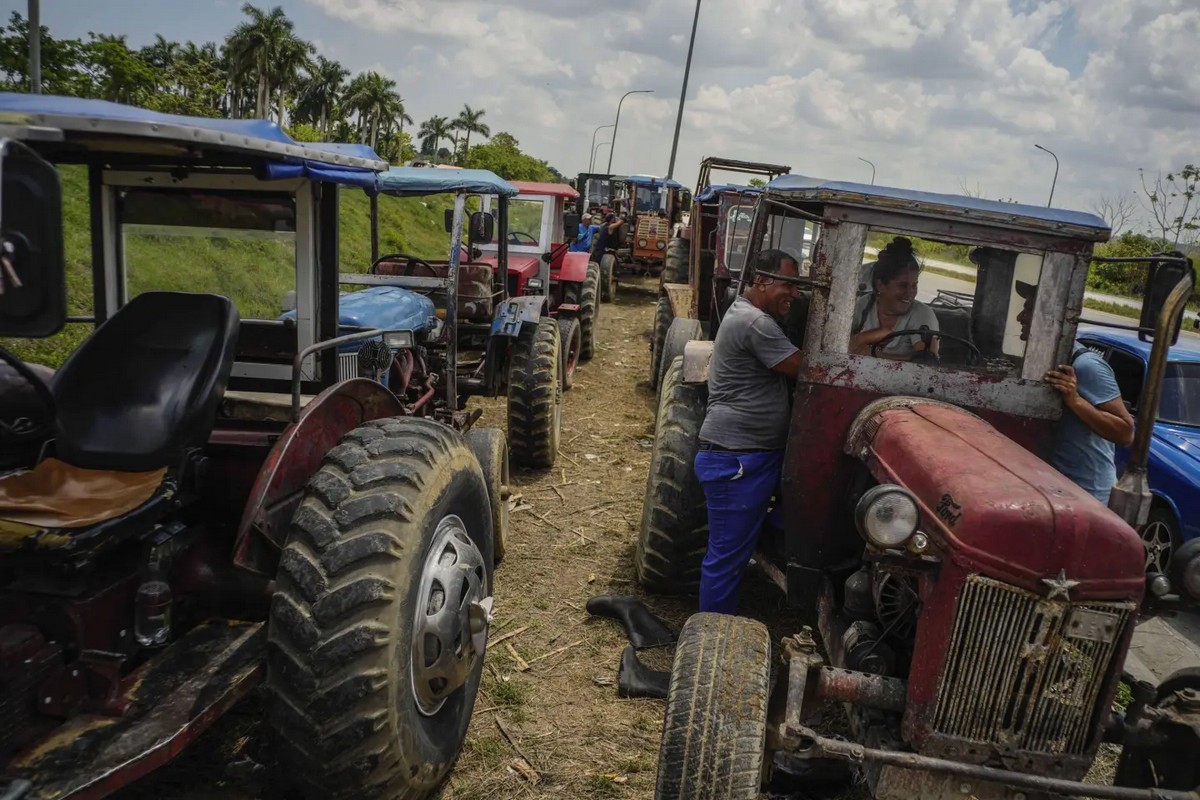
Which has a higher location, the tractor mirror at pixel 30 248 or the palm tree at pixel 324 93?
the palm tree at pixel 324 93

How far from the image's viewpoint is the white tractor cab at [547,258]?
9531 millimetres

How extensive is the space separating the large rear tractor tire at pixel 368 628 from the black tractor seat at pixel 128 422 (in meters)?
0.50

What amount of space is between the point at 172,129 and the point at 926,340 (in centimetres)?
305

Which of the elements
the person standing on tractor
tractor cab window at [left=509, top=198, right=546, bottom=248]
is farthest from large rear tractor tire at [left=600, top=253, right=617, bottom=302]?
the person standing on tractor

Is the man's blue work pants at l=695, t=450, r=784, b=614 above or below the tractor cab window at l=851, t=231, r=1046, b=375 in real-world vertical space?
below

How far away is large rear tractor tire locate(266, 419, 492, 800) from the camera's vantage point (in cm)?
268

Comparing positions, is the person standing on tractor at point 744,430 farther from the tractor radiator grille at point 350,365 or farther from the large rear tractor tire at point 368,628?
the tractor radiator grille at point 350,365

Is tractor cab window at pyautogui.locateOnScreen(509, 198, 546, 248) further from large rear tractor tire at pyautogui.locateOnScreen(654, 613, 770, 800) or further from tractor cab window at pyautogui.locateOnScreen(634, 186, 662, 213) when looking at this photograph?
tractor cab window at pyautogui.locateOnScreen(634, 186, 662, 213)

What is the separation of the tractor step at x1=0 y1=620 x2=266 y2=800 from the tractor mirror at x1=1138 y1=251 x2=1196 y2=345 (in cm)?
350

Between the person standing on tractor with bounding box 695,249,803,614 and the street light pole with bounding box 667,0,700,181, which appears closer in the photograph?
the person standing on tractor with bounding box 695,249,803,614

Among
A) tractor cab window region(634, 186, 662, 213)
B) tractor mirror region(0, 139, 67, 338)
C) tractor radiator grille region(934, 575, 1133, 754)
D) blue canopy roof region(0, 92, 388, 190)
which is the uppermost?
tractor cab window region(634, 186, 662, 213)

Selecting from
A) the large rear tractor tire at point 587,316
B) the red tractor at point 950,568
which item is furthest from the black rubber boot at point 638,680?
the large rear tractor tire at point 587,316

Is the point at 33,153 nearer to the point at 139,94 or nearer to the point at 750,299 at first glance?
the point at 750,299

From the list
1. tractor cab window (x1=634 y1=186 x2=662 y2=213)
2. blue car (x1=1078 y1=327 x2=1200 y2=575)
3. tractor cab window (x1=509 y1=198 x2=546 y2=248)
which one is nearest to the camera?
blue car (x1=1078 y1=327 x2=1200 y2=575)
